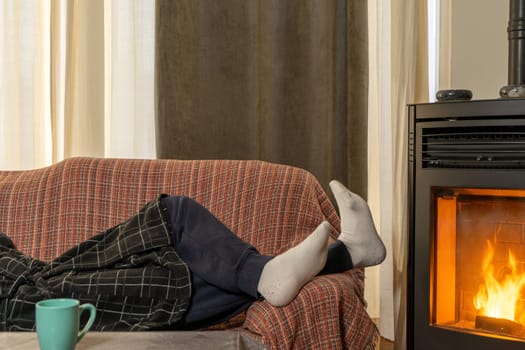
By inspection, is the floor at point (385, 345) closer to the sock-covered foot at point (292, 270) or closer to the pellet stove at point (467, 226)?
the pellet stove at point (467, 226)

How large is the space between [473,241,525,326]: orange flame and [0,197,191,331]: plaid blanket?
0.94 metres

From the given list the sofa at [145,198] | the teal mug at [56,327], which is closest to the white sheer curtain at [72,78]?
the sofa at [145,198]

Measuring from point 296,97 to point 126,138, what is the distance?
0.67 metres

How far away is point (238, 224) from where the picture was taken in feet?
6.32

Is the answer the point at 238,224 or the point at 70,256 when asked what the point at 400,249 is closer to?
the point at 238,224

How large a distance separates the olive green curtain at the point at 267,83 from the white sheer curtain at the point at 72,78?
106 millimetres

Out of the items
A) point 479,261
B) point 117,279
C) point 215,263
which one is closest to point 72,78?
point 117,279

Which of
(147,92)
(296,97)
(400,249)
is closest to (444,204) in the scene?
(400,249)

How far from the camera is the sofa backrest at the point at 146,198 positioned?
6.31 feet

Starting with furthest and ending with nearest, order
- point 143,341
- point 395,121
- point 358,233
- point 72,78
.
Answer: point 395,121 → point 72,78 → point 358,233 → point 143,341

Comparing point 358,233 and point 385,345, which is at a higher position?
point 358,233

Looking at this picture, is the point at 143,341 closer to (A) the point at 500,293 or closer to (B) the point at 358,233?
(B) the point at 358,233

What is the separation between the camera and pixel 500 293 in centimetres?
203

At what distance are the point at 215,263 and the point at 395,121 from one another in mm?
1238
